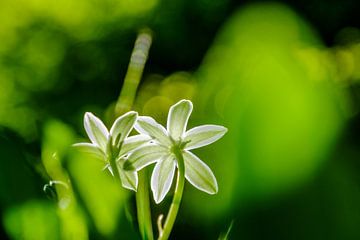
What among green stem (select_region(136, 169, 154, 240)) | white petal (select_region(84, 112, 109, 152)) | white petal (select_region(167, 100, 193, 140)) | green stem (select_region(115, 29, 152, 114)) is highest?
green stem (select_region(115, 29, 152, 114))

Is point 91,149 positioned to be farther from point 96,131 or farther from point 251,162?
point 251,162

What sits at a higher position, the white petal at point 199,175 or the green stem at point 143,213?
the white petal at point 199,175

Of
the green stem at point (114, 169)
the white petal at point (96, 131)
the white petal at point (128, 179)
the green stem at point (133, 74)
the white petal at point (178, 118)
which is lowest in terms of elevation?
the white petal at point (128, 179)

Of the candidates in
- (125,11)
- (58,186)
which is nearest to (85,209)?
(58,186)

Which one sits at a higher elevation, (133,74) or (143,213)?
(133,74)

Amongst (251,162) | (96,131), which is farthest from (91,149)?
(251,162)

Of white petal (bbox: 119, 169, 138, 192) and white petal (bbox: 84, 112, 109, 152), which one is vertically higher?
white petal (bbox: 84, 112, 109, 152)

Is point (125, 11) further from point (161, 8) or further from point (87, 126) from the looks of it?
point (87, 126)
